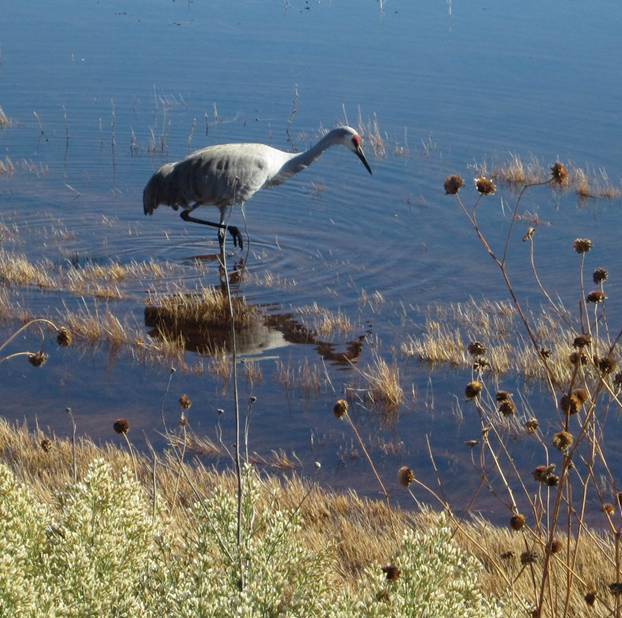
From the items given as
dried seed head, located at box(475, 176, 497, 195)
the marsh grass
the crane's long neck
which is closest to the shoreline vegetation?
dried seed head, located at box(475, 176, 497, 195)

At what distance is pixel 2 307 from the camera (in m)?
11.1

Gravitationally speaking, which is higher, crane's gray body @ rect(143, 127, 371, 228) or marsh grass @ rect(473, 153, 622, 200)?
crane's gray body @ rect(143, 127, 371, 228)

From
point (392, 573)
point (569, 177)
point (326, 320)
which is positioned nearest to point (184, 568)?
point (392, 573)

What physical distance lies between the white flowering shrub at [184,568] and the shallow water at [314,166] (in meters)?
3.96

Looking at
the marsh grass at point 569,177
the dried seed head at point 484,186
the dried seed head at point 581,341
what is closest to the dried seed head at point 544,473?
the dried seed head at point 581,341

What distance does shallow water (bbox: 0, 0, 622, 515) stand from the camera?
928 centimetres

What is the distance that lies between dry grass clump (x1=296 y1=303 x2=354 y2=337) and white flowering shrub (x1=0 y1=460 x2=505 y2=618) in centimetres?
675

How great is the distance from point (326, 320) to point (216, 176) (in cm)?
225

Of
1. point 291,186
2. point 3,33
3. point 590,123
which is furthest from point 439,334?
point 3,33

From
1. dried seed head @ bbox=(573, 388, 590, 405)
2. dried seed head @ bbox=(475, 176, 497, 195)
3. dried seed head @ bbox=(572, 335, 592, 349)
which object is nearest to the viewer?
dried seed head @ bbox=(573, 388, 590, 405)

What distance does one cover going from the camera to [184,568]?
12.6 feet

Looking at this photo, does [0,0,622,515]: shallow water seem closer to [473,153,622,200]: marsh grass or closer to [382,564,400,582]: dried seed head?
[473,153,622,200]: marsh grass

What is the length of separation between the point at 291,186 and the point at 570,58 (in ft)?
34.0

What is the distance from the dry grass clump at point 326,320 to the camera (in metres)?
10.9
